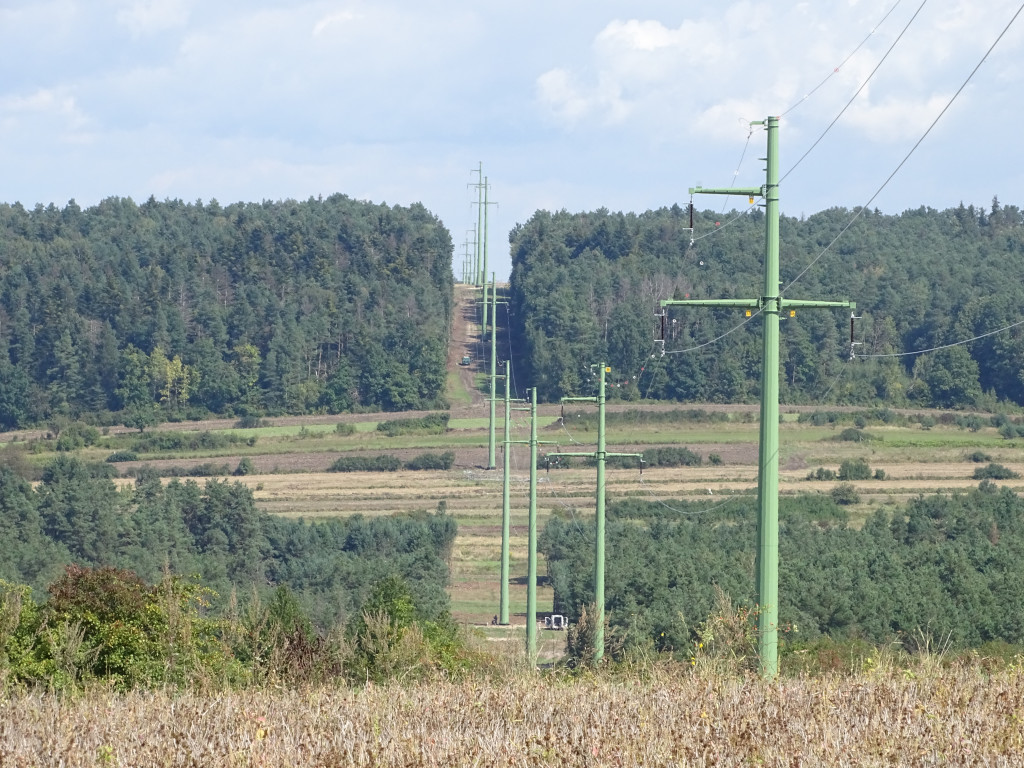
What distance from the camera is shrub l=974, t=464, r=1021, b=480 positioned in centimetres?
8425

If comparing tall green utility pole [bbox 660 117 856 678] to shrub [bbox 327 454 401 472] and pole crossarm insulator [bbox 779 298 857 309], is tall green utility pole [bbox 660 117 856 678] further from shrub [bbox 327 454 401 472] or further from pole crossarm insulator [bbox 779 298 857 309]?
shrub [bbox 327 454 401 472]

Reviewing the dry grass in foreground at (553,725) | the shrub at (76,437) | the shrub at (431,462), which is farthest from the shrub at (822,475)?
the dry grass in foreground at (553,725)

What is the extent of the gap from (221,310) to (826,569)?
10879 cm

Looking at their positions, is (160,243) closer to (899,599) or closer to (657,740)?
(899,599)

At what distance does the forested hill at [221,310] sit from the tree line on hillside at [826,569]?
5957 cm

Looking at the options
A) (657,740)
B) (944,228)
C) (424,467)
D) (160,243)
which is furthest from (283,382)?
(657,740)

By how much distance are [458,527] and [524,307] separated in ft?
263

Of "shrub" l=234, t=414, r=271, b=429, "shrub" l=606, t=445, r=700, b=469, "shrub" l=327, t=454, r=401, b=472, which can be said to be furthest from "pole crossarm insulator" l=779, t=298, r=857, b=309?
"shrub" l=234, t=414, r=271, b=429

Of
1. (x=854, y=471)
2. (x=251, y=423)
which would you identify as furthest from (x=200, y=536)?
(x=854, y=471)

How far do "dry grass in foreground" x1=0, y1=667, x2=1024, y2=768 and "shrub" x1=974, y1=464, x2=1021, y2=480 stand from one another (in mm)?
78301

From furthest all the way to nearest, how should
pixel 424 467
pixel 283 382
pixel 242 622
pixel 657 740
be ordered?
pixel 283 382 < pixel 424 467 < pixel 242 622 < pixel 657 740

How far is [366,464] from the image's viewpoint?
98.0m

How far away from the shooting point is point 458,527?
3095 inches

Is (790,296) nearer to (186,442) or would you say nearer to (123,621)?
(186,442)
